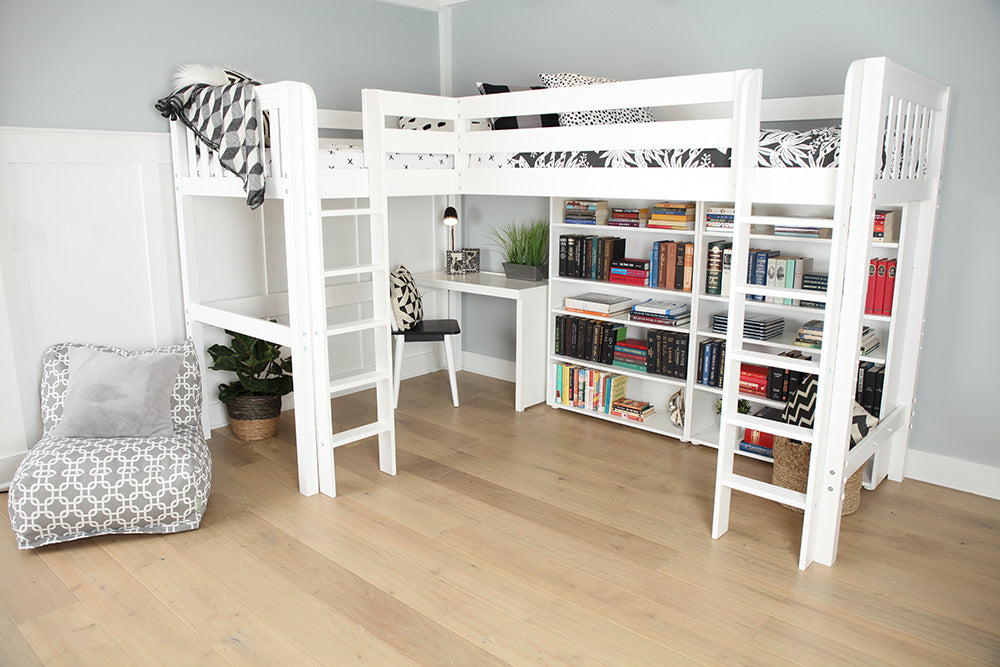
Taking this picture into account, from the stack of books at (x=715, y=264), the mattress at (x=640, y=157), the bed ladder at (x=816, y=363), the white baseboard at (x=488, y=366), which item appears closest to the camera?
the bed ladder at (x=816, y=363)

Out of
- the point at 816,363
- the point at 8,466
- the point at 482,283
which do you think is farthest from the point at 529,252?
the point at 8,466

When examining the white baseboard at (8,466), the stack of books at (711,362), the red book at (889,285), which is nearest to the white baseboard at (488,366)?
the stack of books at (711,362)

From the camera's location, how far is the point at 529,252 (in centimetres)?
436

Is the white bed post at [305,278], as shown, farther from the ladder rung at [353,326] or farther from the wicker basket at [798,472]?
the wicker basket at [798,472]

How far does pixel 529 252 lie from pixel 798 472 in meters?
2.03

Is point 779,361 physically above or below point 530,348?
above

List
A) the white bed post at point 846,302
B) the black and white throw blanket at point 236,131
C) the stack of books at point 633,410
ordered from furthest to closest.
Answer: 1. the stack of books at point 633,410
2. the black and white throw blanket at point 236,131
3. the white bed post at point 846,302

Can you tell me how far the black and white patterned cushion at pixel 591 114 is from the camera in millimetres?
3150

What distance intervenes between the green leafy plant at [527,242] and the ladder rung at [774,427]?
1878mm

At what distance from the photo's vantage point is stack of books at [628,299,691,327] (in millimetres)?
3729

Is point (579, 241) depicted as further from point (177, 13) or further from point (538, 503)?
point (177, 13)

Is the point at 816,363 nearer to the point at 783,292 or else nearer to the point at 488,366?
the point at 783,292

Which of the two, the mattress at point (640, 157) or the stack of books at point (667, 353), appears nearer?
the mattress at point (640, 157)

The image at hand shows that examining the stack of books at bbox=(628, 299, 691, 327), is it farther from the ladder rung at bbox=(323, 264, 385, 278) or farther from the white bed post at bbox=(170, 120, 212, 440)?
the white bed post at bbox=(170, 120, 212, 440)
